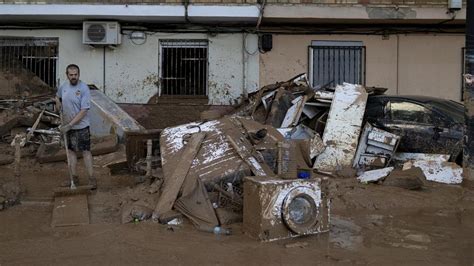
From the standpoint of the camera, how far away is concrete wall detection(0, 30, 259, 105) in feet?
41.8

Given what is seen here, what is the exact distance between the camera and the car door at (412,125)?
361 inches

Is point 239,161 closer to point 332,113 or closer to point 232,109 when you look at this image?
point 332,113

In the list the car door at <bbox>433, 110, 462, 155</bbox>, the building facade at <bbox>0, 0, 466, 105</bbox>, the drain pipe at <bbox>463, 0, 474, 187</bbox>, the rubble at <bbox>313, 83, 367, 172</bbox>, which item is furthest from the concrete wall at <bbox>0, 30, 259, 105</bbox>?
the drain pipe at <bbox>463, 0, 474, 187</bbox>

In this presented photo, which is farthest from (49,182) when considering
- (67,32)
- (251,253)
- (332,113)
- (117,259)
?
(67,32)

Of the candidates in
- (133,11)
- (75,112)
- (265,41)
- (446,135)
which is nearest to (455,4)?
(446,135)

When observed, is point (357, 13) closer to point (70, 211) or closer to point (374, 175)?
point (374, 175)

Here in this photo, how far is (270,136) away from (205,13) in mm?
5214

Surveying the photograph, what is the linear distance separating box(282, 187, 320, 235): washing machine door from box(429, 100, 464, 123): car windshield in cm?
491

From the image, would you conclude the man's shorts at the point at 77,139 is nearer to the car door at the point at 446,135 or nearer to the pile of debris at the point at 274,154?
the pile of debris at the point at 274,154

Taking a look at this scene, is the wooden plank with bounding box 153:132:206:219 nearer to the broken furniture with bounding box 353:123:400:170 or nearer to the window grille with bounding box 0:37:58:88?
the broken furniture with bounding box 353:123:400:170

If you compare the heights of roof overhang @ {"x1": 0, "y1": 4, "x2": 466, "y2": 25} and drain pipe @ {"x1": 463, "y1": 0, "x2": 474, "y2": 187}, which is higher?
roof overhang @ {"x1": 0, "y1": 4, "x2": 466, "y2": 25}

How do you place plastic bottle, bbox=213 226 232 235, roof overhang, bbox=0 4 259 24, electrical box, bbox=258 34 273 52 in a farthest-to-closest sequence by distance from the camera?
electrical box, bbox=258 34 273 52
roof overhang, bbox=0 4 259 24
plastic bottle, bbox=213 226 232 235

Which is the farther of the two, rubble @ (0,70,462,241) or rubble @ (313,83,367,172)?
rubble @ (313,83,367,172)

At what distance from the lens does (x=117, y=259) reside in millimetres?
4730
